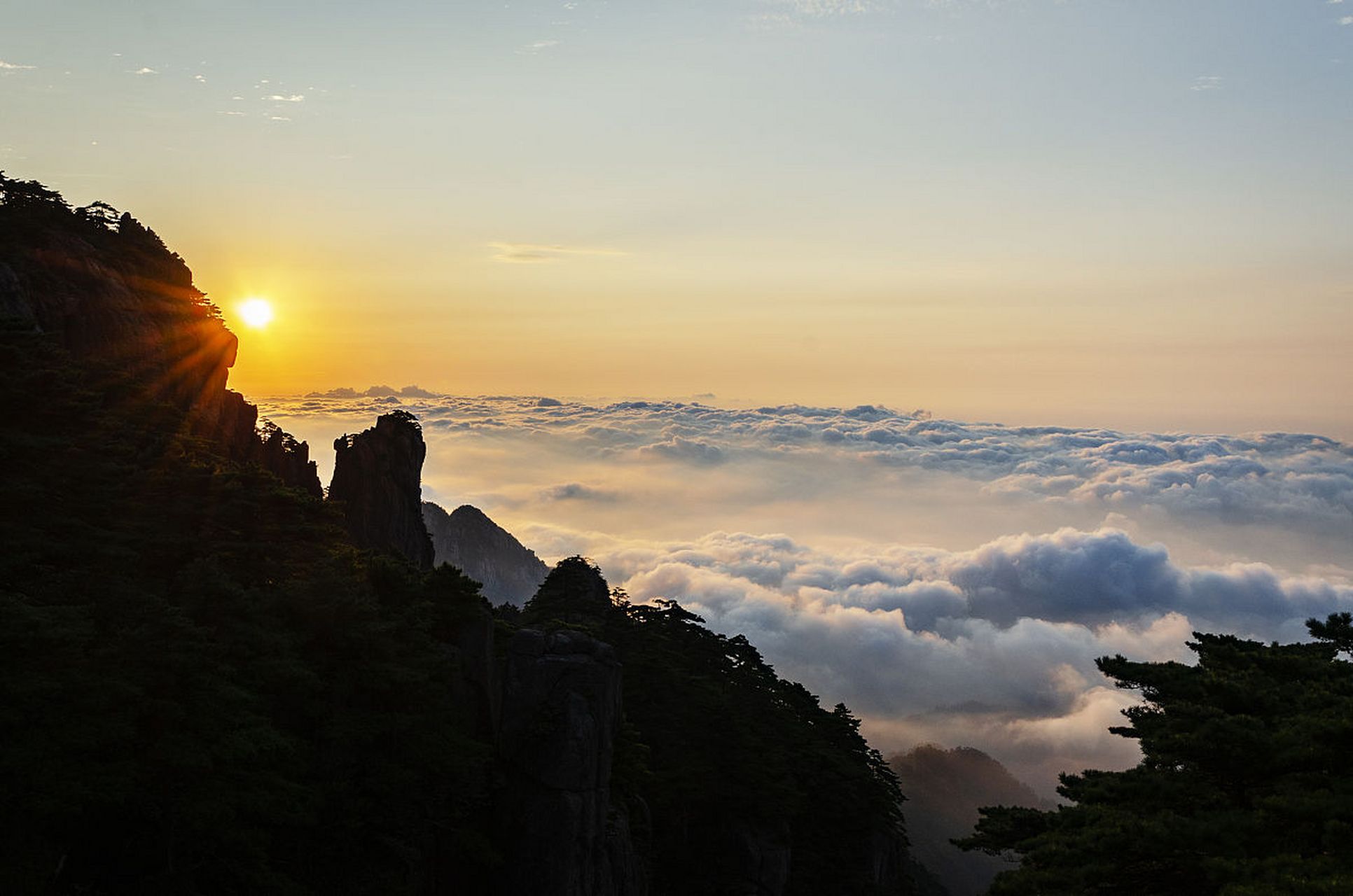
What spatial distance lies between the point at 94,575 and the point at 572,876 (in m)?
19.3

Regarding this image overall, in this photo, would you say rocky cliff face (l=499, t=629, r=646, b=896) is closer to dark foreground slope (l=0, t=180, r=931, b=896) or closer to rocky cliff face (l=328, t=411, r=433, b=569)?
dark foreground slope (l=0, t=180, r=931, b=896)

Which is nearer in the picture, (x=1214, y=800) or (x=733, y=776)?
(x=1214, y=800)

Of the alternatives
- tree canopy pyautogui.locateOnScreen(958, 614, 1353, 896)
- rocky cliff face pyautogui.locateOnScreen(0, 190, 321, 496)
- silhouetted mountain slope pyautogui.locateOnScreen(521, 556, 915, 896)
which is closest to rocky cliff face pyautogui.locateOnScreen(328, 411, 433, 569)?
rocky cliff face pyautogui.locateOnScreen(0, 190, 321, 496)

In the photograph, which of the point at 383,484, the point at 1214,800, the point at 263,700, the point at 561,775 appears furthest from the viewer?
the point at 383,484

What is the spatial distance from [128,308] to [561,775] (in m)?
34.8

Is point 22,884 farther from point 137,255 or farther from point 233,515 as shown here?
point 137,255

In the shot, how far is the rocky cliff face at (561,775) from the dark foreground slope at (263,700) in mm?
93

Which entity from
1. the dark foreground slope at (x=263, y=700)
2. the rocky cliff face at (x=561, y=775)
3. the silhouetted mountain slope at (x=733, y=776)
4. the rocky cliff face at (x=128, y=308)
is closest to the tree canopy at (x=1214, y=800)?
the rocky cliff face at (x=561, y=775)

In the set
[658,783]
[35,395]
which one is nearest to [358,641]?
[35,395]

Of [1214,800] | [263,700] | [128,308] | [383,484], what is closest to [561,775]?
[263,700]

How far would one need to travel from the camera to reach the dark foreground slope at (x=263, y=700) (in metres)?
20.6

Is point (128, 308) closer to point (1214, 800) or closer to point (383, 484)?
point (383, 484)

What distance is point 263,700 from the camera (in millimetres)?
25609

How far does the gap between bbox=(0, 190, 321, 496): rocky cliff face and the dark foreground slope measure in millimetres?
179
